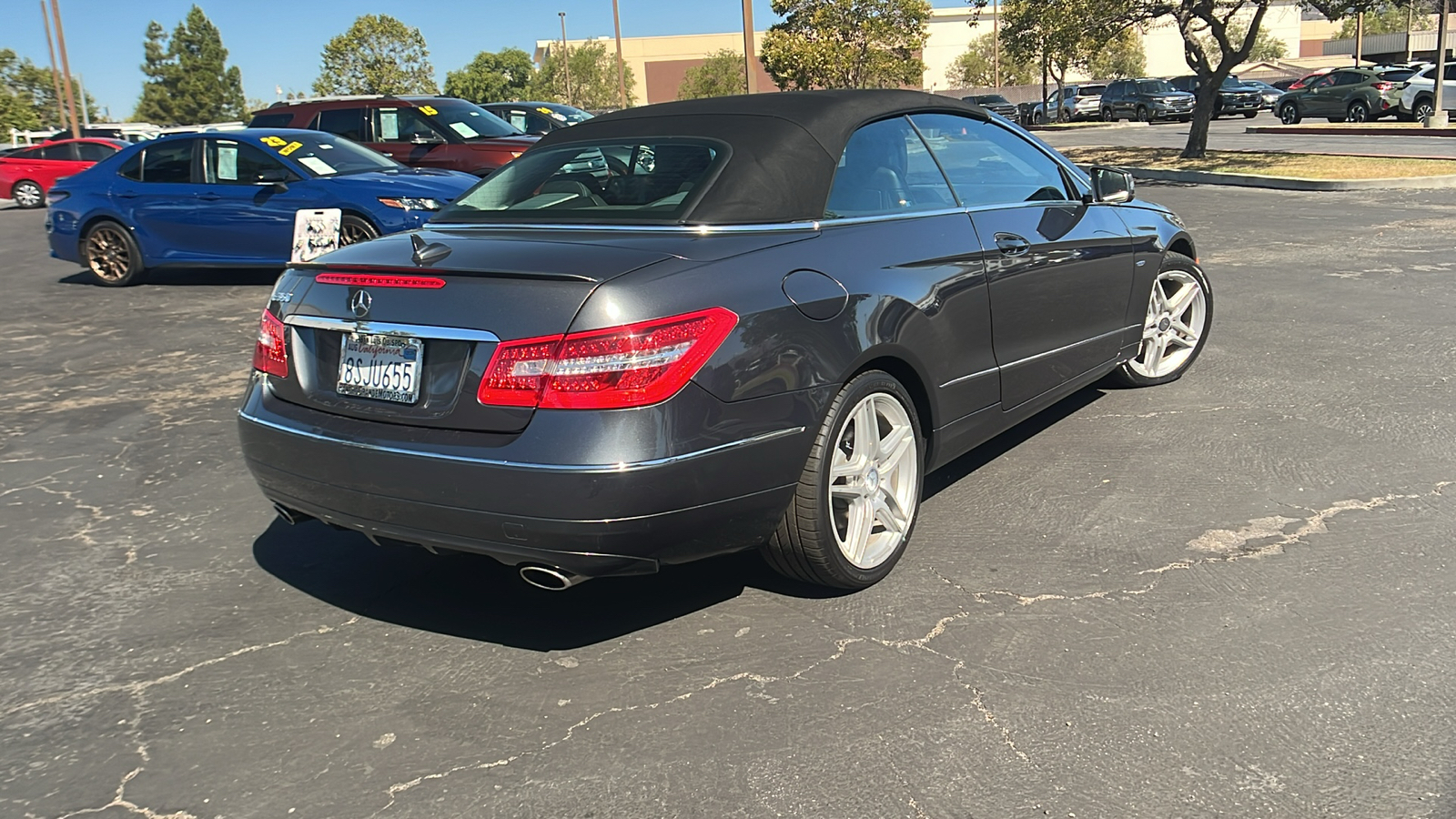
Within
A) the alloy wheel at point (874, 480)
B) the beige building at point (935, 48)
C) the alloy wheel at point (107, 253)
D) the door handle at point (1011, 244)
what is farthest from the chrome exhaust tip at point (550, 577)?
the beige building at point (935, 48)

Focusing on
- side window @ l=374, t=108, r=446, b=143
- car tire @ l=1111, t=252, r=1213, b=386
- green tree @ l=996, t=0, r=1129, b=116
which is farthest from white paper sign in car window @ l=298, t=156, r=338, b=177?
green tree @ l=996, t=0, r=1129, b=116

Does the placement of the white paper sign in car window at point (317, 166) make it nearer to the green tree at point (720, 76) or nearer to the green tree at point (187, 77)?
the green tree at point (720, 76)

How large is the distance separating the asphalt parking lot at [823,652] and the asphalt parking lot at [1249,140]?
732 inches

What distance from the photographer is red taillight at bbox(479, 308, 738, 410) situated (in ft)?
9.91

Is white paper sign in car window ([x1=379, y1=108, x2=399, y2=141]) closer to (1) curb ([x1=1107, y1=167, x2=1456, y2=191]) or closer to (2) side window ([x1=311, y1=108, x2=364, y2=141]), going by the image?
(2) side window ([x1=311, y1=108, x2=364, y2=141])

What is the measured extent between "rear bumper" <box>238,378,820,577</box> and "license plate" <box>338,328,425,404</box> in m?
0.10

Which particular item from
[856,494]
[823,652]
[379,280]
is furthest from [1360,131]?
[379,280]

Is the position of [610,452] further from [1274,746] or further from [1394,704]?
[1394,704]

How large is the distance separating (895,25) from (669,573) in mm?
40474

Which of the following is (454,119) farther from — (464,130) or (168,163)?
(168,163)

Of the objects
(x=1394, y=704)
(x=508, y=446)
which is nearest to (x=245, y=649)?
(x=508, y=446)

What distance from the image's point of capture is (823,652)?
3.36m

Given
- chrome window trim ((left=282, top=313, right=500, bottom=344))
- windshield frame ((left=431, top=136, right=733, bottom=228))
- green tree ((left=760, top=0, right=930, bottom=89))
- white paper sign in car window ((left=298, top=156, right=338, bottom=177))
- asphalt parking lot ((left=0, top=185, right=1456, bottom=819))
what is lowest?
asphalt parking lot ((left=0, top=185, right=1456, bottom=819))

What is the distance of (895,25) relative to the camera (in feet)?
136
